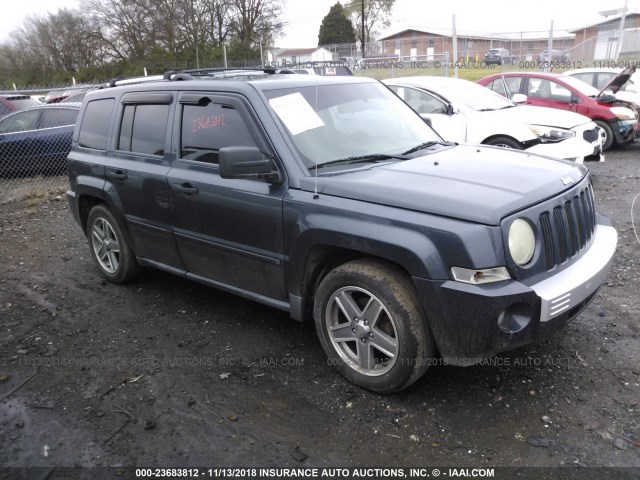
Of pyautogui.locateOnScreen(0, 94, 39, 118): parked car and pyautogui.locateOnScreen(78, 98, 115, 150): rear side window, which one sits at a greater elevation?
pyautogui.locateOnScreen(78, 98, 115, 150): rear side window

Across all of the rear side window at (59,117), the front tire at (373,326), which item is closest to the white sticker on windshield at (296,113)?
the front tire at (373,326)

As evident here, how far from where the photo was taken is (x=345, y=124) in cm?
390

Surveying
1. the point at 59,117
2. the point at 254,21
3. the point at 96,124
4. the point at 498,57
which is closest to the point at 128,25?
the point at 254,21

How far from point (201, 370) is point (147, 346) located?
0.63 m

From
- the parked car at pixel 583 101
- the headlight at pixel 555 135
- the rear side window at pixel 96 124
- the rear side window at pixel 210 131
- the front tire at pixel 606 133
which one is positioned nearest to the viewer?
the rear side window at pixel 210 131

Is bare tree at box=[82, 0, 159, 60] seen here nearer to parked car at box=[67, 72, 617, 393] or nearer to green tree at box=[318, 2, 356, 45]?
green tree at box=[318, 2, 356, 45]

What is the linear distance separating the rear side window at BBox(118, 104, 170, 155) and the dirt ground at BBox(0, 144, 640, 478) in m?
1.40

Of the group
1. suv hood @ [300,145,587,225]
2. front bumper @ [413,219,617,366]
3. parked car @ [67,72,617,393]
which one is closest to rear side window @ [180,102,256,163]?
parked car @ [67,72,617,393]

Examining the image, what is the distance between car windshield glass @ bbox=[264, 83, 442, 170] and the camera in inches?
143

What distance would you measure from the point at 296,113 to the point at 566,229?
1876 mm

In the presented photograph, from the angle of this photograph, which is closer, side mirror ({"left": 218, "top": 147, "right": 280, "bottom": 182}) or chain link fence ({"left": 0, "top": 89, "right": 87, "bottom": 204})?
side mirror ({"left": 218, "top": 147, "right": 280, "bottom": 182})

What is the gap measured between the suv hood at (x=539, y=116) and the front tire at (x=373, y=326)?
6.13 metres

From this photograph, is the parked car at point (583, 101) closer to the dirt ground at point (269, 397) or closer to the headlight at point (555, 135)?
the headlight at point (555, 135)

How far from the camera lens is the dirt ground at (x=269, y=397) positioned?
112 inches
